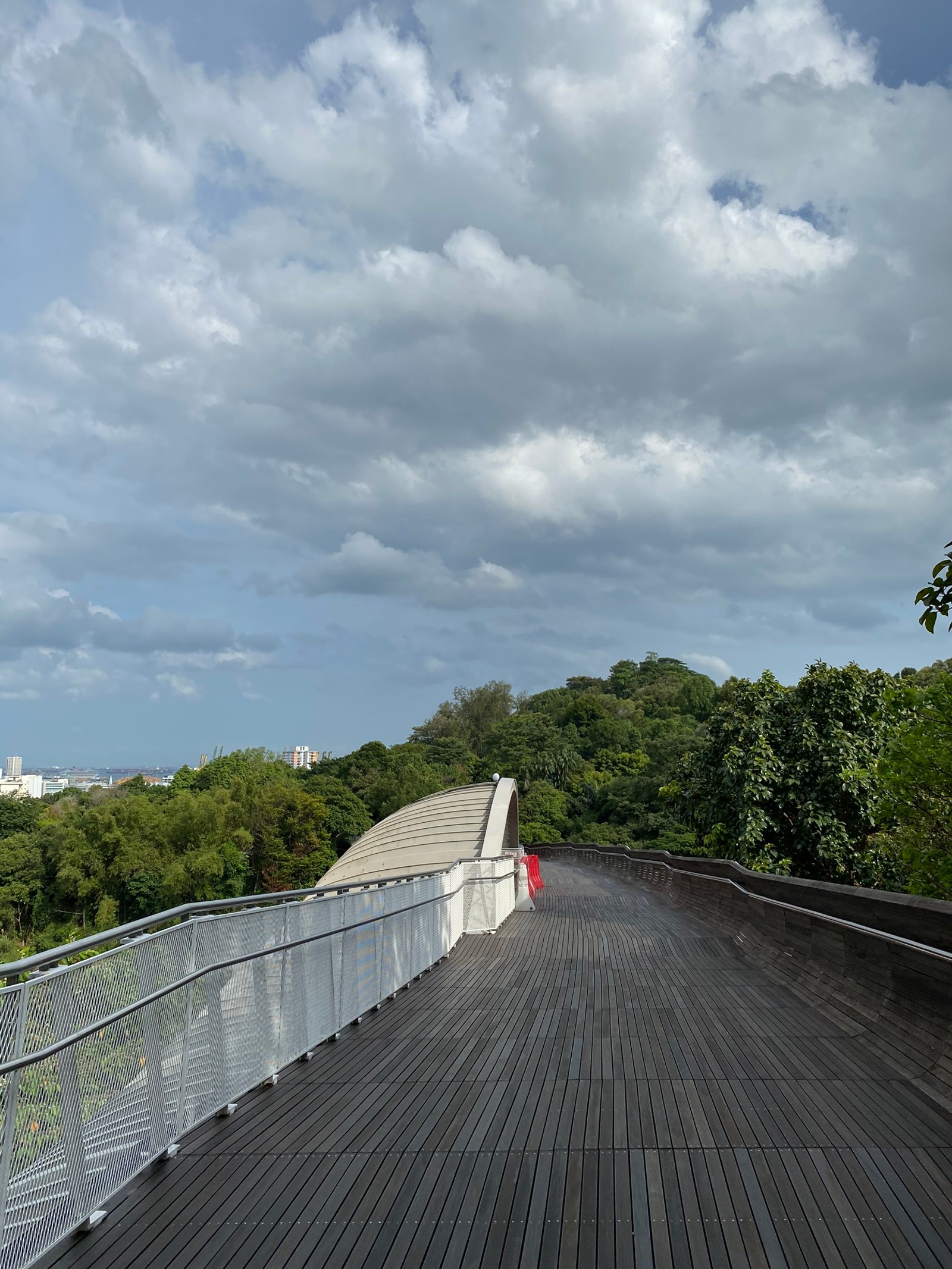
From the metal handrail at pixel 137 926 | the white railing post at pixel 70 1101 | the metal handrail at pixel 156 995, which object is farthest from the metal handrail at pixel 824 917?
the white railing post at pixel 70 1101

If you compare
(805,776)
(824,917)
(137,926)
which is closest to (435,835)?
(805,776)

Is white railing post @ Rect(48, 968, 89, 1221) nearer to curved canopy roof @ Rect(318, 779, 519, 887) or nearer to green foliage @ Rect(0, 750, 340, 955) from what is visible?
curved canopy roof @ Rect(318, 779, 519, 887)

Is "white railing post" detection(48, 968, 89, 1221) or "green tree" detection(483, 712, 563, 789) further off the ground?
"green tree" detection(483, 712, 563, 789)

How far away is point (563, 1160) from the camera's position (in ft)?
15.2

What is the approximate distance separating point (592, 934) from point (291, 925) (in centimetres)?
933

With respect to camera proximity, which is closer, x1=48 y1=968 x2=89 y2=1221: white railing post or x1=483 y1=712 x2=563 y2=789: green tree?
x1=48 y1=968 x2=89 y2=1221: white railing post

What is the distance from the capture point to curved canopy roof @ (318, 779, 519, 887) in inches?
1131

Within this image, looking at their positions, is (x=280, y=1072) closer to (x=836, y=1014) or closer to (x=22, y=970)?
(x=22, y=970)

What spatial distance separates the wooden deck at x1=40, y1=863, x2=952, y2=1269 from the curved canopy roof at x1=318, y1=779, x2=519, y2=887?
18228 millimetres

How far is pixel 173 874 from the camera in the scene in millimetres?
74688

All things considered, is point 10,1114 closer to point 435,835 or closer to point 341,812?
point 435,835

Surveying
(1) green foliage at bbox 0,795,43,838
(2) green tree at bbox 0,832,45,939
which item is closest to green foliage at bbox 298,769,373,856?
(2) green tree at bbox 0,832,45,939

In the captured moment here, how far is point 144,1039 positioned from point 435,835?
28.0 metres

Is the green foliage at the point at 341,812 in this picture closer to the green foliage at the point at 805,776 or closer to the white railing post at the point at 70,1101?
the green foliage at the point at 805,776
